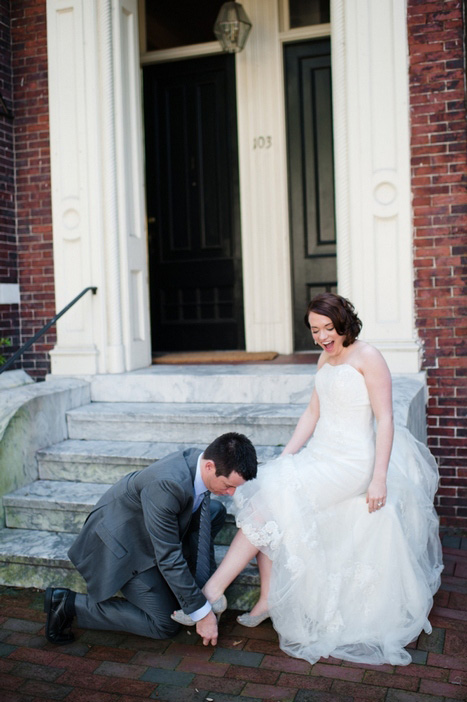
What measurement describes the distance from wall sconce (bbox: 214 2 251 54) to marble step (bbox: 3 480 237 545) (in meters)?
4.15

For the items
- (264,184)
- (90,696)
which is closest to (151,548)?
(90,696)

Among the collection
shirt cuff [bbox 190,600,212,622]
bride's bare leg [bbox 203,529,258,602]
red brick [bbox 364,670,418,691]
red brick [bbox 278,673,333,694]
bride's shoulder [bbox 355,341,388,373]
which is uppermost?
bride's shoulder [bbox 355,341,388,373]

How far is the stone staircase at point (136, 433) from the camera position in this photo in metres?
3.73

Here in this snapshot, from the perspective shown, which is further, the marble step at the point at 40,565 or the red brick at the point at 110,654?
the marble step at the point at 40,565

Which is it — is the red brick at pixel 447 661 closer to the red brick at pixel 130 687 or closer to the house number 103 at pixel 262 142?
the red brick at pixel 130 687

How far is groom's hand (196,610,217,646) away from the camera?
9.80ft

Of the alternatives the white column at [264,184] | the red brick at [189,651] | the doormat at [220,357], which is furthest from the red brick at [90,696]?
the white column at [264,184]

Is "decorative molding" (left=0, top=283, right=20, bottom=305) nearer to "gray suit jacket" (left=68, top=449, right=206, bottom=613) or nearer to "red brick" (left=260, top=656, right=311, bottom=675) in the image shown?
"gray suit jacket" (left=68, top=449, right=206, bottom=613)

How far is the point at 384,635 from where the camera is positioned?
2996mm

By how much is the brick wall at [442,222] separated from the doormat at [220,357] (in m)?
1.59

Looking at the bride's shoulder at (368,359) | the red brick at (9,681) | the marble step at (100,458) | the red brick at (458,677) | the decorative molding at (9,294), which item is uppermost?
the decorative molding at (9,294)

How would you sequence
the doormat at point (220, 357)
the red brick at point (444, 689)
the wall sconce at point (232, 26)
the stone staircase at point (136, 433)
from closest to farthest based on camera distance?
the red brick at point (444, 689) < the stone staircase at point (136, 433) < the doormat at point (220, 357) < the wall sconce at point (232, 26)

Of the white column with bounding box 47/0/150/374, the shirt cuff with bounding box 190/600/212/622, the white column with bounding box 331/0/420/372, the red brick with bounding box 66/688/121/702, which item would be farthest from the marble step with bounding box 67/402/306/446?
the red brick with bounding box 66/688/121/702

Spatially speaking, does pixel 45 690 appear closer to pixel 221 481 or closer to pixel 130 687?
pixel 130 687
